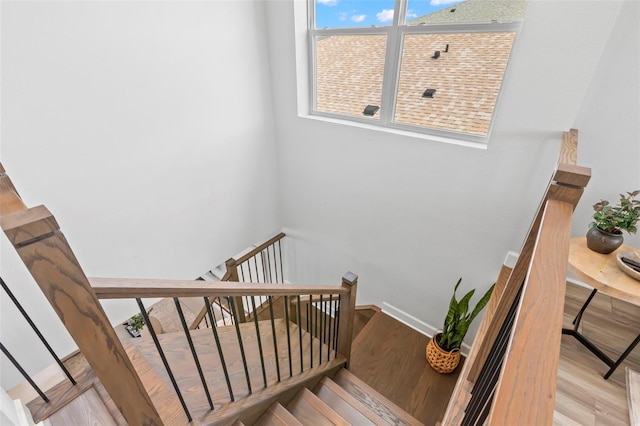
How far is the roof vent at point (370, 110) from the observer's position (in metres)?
2.76

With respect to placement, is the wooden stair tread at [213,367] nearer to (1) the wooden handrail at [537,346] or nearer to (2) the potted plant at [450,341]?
(2) the potted plant at [450,341]

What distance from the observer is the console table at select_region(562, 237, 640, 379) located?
1.21m

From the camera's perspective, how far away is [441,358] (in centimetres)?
269

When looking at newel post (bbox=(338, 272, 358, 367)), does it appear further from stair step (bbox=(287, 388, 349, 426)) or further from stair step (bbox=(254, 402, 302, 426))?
stair step (bbox=(254, 402, 302, 426))

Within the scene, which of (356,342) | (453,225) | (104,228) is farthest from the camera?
(356,342)

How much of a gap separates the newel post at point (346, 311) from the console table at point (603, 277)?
113 cm

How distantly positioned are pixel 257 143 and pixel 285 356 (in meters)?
2.17

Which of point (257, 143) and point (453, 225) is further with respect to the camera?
point (257, 143)

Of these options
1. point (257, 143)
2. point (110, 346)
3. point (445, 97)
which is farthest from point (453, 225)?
point (110, 346)

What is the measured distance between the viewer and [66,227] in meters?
2.00

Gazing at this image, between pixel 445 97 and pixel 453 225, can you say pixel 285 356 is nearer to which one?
pixel 453 225

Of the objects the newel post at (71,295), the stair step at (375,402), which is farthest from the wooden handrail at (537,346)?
the stair step at (375,402)

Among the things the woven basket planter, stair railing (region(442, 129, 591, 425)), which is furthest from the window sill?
the woven basket planter

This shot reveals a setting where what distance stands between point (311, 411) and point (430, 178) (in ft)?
6.32
